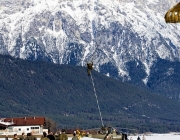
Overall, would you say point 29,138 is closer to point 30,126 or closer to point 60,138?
point 60,138

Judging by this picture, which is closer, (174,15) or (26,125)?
(174,15)

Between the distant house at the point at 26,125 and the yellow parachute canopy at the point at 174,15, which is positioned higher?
the distant house at the point at 26,125

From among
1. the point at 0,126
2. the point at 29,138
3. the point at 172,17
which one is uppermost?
the point at 0,126

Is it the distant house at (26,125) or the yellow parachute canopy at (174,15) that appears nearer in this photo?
the yellow parachute canopy at (174,15)

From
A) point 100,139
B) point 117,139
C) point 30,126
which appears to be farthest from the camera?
point 30,126

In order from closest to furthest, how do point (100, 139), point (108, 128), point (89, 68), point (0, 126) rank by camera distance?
point (89, 68) → point (108, 128) → point (100, 139) → point (0, 126)

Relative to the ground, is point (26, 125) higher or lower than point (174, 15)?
higher

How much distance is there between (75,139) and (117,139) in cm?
2197

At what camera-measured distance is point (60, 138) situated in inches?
1679

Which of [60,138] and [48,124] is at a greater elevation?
[48,124]

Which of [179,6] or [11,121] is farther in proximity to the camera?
[11,121]

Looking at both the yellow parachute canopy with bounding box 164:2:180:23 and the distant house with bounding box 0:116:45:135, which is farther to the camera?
the distant house with bounding box 0:116:45:135

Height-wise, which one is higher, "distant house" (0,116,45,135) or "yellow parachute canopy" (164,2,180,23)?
"distant house" (0,116,45,135)

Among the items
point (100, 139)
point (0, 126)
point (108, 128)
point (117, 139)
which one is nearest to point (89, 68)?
point (108, 128)
